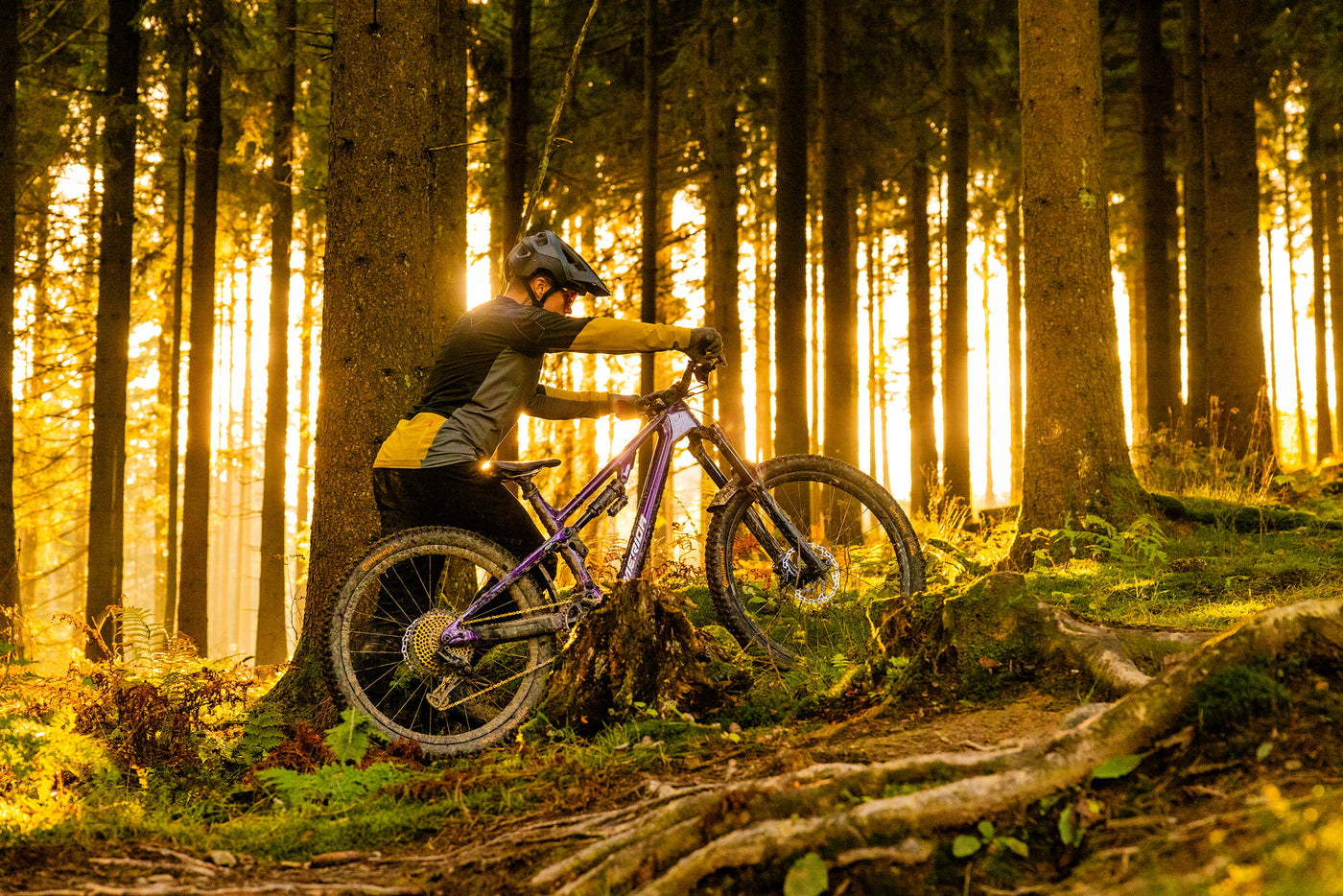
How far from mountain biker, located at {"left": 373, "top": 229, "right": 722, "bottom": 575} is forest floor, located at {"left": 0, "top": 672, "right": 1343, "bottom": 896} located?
3.77 feet

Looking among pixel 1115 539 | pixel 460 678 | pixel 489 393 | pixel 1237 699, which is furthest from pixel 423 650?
pixel 1115 539

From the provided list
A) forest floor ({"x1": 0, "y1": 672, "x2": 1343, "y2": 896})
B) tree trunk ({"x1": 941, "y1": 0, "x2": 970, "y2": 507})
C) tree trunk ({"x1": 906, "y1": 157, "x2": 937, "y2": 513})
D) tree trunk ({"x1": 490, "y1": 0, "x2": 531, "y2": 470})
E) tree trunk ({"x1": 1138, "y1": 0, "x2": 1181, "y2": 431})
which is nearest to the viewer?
forest floor ({"x1": 0, "y1": 672, "x2": 1343, "y2": 896})

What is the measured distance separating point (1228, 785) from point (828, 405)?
985 centimetres

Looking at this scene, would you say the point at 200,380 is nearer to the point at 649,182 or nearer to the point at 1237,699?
the point at 649,182

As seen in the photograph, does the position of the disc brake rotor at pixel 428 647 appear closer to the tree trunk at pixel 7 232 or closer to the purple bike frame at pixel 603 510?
the purple bike frame at pixel 603 510

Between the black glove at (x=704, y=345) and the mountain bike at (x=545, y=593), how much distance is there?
0.05 m

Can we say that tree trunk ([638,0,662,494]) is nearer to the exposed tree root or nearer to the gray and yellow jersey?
the gray and yellow jersey

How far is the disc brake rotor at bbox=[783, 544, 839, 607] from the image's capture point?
482 centimetres

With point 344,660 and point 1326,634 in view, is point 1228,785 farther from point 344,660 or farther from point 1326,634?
point 344,660

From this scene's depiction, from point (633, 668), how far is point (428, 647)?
0.96 metres

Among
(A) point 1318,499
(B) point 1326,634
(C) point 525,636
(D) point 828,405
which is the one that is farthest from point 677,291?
(B) point 1326,634

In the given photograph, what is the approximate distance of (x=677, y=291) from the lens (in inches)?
741

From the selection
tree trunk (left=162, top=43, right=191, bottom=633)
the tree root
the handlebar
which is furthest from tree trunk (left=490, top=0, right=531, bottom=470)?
the tree root

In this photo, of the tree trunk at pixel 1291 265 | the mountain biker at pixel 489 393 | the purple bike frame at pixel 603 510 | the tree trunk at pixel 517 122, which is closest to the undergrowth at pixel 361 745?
the purple bike frame at pixel 603 510
